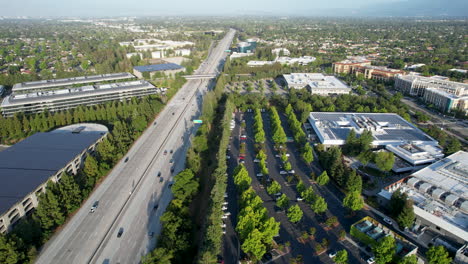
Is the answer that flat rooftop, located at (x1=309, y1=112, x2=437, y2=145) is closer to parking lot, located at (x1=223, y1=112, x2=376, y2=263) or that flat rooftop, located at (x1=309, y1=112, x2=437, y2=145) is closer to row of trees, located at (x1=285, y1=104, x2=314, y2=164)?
row of trees, located at (x1=285, y1=104, x2=314, y2=164)

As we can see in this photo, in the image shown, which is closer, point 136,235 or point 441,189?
point 136,235

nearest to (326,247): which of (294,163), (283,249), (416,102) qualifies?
(283,249)

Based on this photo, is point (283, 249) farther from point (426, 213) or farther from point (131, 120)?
point (131, 120)

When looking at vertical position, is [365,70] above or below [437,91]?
above

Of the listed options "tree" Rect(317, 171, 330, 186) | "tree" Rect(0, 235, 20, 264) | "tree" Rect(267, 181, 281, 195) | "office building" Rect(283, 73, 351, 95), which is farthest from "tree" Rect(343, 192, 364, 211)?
"office building" Rect(283, 73, 351, 95)

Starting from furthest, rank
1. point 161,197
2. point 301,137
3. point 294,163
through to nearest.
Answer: point 301,137 → point 294,163 → point 161,197

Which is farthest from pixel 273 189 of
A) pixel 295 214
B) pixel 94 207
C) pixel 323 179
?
pixel 94 207

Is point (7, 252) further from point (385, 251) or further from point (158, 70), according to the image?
point (158, 70)
